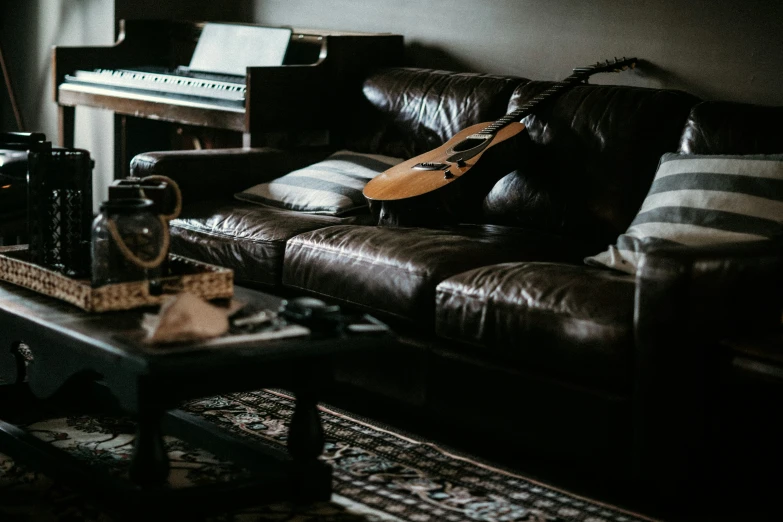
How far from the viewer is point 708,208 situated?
276 cm

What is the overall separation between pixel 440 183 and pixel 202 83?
157cm

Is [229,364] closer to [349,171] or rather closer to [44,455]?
[44,455]

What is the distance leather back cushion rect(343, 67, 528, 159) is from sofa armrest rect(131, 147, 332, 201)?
0.77ft

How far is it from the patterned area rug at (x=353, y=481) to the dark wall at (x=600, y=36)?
5.16 ft

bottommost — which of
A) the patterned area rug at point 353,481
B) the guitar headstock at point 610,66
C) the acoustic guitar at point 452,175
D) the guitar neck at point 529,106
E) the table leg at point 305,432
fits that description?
the patterned area rug at point 353,481

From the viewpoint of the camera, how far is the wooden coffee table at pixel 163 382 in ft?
6.52

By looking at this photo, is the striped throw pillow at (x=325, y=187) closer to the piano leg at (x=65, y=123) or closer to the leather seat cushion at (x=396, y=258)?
the leather seat cushion at (x=396, y=258)

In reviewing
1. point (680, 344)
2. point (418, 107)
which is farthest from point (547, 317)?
point (418, 107)

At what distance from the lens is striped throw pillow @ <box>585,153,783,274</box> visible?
2.68 metres

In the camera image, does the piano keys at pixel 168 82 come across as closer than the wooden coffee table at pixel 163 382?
No

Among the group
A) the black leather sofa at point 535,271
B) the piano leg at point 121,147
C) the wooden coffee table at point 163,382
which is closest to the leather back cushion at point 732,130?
the black leather sofa at point 535,271

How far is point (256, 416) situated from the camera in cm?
294

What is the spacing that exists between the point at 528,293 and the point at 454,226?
34.4 inches

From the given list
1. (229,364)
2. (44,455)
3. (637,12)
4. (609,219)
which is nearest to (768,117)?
(609,219)
